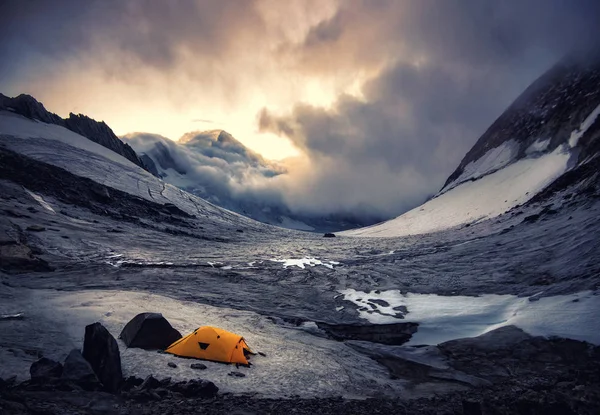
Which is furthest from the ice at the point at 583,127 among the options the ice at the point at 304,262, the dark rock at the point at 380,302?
the dark rock at the point at 380,302

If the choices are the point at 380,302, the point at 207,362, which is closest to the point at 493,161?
the point at 380,302

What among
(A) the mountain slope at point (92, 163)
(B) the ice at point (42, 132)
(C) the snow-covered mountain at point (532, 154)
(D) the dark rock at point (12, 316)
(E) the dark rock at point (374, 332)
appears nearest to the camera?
(D) the dark rock at point (12, 316)

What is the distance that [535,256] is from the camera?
24.4m

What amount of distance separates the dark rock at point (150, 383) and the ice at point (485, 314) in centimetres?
1071

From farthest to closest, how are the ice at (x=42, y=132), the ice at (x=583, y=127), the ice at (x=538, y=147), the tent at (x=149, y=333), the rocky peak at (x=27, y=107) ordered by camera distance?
the rocky peak at (x=27, y=107) < the ice at (x=42, y=132) < the ice at (x=538, y=147) < the ice at (x=583, y=127) < the tent at (x=149, y=333)

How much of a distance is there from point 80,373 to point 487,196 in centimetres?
6372

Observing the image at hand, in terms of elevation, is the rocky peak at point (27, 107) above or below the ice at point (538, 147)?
below

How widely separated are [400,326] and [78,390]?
13200 mm

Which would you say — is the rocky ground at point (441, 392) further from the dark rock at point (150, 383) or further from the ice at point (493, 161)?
the ice at point (493, 161)

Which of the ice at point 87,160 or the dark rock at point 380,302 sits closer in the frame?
the dark rock at point 380,302

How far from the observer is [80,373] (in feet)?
29.1

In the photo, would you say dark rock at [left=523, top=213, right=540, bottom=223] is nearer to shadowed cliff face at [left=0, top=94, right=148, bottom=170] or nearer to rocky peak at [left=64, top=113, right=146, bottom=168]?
shadowed cliff face at [left=0, top=94, right=148, bottom=170]

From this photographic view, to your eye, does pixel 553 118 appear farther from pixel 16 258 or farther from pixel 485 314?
pixel 16 258

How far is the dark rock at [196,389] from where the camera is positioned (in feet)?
30.5
